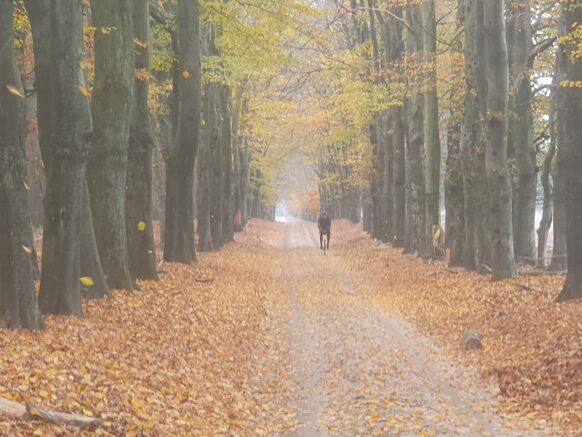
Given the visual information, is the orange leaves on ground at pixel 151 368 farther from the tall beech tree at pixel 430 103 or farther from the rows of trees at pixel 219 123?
the tall beech tree at pixel 430 103

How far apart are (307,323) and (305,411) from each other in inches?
247

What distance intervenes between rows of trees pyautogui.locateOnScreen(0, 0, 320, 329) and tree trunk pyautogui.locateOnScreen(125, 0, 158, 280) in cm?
2

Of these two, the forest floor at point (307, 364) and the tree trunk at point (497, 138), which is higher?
the tree trunk at point (497, 138)

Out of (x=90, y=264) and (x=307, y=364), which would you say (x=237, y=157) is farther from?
(x=307, y=364)

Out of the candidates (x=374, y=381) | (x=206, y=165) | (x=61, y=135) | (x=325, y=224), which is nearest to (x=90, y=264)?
(x=61, y=135)

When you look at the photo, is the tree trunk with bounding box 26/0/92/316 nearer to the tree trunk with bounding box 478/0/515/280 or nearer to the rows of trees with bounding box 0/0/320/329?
the rows of trees with bounding box 0/0/320/329

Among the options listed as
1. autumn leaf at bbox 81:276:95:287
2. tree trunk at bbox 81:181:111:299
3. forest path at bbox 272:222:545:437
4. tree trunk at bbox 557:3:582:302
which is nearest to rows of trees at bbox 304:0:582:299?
tree trunk at bbox 557:3:582:302

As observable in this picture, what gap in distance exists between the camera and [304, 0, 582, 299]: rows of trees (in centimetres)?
1692

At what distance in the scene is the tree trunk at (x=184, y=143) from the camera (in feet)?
64.5

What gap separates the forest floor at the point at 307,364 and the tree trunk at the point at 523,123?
6554mm

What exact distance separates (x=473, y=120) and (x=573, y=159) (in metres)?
6.74

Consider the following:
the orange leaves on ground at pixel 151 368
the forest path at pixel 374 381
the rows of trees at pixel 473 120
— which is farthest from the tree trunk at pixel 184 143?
the rows of trees at pixel 473 120

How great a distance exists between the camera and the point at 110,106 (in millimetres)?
13617

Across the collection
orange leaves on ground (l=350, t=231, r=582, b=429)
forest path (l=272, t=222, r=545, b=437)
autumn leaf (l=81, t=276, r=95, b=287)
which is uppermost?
autumn leaf (l=81, t=276, r=95, b=287)
